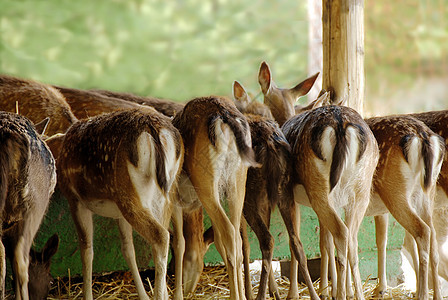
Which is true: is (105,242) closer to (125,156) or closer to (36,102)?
(125,156)

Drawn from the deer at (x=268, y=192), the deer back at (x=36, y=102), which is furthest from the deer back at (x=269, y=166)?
the deer back at (x=36, y=102)

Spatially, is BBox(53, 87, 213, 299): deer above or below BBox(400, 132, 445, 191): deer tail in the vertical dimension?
below

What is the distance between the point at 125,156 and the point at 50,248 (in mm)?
1061

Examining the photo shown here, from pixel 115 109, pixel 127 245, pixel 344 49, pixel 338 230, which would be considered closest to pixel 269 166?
pixel 338 230

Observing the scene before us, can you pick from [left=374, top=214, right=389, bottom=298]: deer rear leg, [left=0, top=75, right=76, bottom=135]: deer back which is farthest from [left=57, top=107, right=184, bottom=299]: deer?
[left=374, top=214, right=389, bottom=298]: deer rear leg

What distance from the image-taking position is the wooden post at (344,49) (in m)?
4.45

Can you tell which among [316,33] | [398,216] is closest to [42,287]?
[398,216]

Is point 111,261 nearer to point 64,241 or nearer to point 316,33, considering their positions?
point 64,241

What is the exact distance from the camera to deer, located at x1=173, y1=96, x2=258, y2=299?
9.75ft

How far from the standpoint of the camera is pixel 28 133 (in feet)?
8.45

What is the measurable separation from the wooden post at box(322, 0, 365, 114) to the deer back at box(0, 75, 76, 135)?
7.81ft

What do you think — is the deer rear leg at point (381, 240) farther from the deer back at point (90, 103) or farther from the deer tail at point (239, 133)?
the deer back at point (90, 103)

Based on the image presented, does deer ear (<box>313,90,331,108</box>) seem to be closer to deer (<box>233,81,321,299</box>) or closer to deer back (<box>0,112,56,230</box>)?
deer (<box>233,81,321,299</box>)

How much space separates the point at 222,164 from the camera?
9.85 feet
